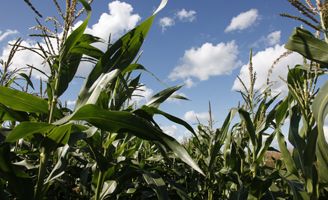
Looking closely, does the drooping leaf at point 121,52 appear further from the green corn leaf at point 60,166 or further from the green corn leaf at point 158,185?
the green corn leaf at point 158,185

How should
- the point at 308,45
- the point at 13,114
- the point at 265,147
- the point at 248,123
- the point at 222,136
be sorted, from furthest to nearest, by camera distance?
the point at 222,136, the point at 265,147, the point at 248,123, the point at 308,45, the point at 13,114

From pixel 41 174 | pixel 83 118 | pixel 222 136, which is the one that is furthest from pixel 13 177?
pixel 222 136

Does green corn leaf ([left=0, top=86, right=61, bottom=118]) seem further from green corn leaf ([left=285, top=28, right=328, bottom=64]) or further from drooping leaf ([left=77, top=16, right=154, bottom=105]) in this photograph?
green corn leaf ([left=285, top=28, right=328, bottom=64])

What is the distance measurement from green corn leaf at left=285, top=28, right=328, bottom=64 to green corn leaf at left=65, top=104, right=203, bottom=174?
0.77 m

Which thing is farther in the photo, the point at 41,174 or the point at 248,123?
the point at 248,123

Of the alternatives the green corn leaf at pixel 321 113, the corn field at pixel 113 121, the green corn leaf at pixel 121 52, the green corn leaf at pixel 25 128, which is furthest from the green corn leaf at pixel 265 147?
the green corn leaf at pixel 25 128

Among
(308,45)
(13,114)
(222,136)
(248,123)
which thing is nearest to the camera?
(13,114)

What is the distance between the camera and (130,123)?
1211 millimetres

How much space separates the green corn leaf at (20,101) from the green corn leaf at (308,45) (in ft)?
3.79

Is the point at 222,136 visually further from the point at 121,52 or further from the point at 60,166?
the point at 60,166

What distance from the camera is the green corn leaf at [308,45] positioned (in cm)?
154

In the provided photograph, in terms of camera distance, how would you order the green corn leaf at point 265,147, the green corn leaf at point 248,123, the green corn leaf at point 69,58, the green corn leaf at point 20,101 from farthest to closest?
the green corn leaf at point 265,147, the green corn leaf at point 248,123, the green corn leaf at point 69,58, the green corn leaf at point 20,101

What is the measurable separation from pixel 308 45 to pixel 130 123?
36.6 inches

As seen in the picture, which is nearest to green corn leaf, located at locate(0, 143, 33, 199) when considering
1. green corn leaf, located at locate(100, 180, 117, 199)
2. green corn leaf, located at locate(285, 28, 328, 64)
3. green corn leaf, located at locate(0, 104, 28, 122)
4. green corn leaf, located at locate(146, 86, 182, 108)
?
green corn leaf, located at locate(0, 104, 28, 122)
